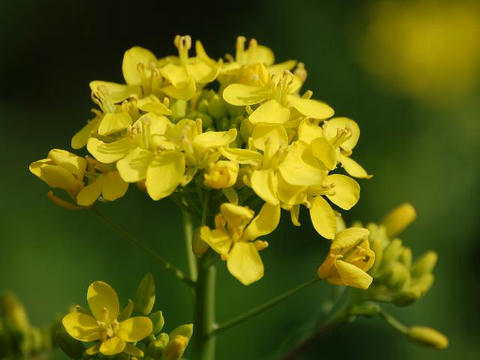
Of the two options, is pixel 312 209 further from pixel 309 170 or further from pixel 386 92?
pixel 386 92

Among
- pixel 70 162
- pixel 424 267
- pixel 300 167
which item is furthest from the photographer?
pixel 424 267

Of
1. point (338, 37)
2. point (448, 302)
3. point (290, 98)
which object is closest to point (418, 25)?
point (338, 37)

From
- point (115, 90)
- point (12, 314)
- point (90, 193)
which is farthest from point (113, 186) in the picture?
point (12, 314)

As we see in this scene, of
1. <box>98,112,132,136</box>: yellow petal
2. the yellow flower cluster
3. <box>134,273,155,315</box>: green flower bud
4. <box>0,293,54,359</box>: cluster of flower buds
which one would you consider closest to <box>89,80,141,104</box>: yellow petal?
the yellow flower cluster

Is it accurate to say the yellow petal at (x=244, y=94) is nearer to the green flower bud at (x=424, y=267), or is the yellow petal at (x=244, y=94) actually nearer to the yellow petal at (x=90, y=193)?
the yellow petal at (x=90, y=193)

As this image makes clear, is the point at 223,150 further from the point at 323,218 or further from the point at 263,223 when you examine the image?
the point at 323,218

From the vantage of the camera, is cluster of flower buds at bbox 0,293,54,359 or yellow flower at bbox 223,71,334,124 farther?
cluster of flower buds at bbox 0,293,54,359

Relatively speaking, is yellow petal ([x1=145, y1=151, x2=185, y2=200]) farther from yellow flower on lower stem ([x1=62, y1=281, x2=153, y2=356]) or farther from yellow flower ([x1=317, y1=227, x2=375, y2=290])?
yellow flower ([x1=317, y1=227, x2=375, y2=290])
